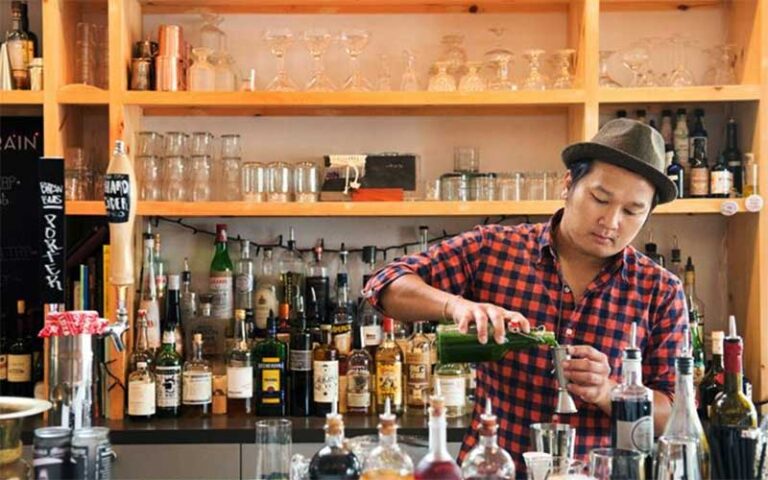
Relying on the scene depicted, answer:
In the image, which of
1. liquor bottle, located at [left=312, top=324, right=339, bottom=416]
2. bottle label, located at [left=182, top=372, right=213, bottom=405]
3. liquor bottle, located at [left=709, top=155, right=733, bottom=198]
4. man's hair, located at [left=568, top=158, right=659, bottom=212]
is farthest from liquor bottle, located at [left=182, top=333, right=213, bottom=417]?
liquor bottle, located at [left=709, top=155, right=733, bottom=198]

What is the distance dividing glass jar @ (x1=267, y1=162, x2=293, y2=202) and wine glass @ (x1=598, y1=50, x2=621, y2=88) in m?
1.08

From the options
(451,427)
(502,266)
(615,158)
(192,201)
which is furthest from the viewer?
(192,201)

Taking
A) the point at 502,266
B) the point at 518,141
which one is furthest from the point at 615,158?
the point at 518,141

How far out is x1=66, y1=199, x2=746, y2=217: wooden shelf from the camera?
3.17m

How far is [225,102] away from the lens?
3.20m

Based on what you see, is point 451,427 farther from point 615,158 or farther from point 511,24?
point 511,24

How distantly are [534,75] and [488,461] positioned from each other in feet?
6.62

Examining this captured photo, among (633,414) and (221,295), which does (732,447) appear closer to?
(633,414)

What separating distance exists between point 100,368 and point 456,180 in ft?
4.27

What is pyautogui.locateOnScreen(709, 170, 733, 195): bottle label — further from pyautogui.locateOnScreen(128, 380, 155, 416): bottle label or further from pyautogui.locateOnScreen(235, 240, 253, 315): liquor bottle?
pyautogui.locateOnScreen(128, 380, 155, 416): bottle label

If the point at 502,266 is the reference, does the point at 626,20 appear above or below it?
above

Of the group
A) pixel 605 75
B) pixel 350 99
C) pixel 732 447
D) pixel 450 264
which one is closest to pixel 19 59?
pixel 350 99

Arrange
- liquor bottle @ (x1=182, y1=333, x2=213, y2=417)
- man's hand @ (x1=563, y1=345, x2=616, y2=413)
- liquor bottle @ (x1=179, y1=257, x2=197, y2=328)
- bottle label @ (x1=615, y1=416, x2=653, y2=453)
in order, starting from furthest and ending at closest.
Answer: liquor bottle @ (x1=179, y1=257, x2=197, y2=328), liquor bottle @ (x1=182, y1=333, x2=213, y2=417), man's hand @ (x1=563, y1=345, x2=616, y2=413), bottle label @ (x1=615, y1=416, x2=653, y2=453)

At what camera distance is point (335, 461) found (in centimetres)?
148
